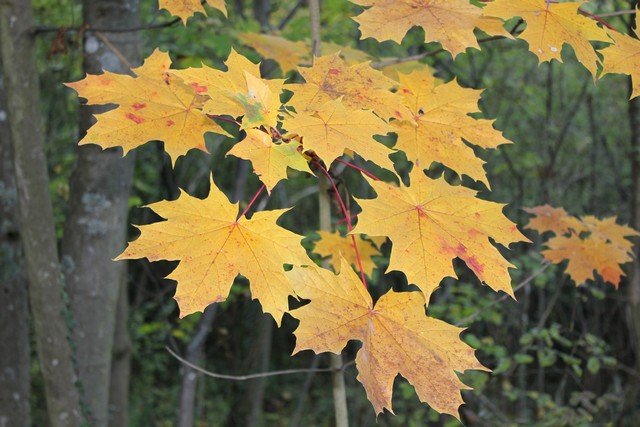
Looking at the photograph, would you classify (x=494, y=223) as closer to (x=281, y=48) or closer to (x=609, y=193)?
(x=281, y=48)

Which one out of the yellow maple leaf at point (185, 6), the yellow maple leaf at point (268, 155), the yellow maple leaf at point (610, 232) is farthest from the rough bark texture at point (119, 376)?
the yellow maple leaf at point (268, 155)

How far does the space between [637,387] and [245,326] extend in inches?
128

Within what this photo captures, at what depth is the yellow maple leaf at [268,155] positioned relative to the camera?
3.78 feet

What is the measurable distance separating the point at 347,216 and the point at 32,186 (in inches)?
49.3

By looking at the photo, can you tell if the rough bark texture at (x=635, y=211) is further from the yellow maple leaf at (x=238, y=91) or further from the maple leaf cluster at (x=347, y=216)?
the yellow maple leaf at (x=238, y=91)

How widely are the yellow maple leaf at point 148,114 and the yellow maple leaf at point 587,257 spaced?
132 centimetres

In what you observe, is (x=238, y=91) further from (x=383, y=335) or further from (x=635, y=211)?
(x=635, y=211)

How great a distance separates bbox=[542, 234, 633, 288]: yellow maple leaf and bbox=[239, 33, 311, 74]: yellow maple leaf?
103 centimetres

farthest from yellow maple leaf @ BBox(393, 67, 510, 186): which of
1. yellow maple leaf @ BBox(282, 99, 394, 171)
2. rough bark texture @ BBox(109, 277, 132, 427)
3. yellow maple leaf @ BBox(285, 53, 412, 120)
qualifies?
rough bark texture @ BBox(109, 277, 132, 427)

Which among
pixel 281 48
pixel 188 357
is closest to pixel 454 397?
pixel 281 48

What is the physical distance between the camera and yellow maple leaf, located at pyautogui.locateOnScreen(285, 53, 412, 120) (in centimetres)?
137

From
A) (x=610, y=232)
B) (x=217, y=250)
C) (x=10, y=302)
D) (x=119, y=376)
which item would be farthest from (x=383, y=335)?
(x=119, y=376)

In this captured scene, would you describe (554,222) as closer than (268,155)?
No

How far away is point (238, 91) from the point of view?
1320 mm
